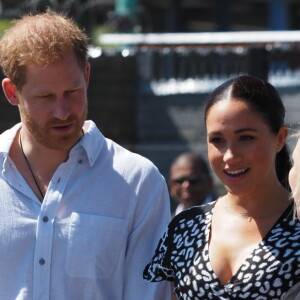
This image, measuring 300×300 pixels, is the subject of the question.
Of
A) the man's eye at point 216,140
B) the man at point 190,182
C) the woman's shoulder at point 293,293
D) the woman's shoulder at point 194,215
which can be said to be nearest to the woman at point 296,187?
the woman's shoulder at point 293,293

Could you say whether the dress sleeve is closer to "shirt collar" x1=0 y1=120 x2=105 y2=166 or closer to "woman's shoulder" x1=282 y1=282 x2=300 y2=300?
"shirt collar" x1=0 y1=120 x2=105 y2=166

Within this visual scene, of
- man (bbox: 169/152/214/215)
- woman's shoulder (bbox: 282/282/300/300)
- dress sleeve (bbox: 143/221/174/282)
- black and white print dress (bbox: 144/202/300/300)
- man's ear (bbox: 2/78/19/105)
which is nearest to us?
woman's shoulder (bbox: 282/282/300/300)

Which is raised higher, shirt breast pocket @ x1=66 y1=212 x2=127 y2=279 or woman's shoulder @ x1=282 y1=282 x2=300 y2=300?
shirt breast pocket @ x1=66 y1=212 x2=127 y2=279

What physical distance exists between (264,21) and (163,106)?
12.3 meters

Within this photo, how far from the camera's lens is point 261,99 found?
3627 mm

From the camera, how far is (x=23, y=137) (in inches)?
160

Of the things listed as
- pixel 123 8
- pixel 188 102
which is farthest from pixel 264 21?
pixel 188 102

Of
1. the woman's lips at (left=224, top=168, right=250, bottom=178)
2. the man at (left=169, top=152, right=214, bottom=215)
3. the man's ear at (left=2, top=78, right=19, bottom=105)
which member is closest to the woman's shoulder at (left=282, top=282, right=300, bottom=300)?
the woman's lips at (left=224, top=168, right=250, bottom=178)

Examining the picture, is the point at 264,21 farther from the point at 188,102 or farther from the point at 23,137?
the point at 23,137

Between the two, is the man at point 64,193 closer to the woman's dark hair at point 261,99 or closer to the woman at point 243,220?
the woman at point 243,220

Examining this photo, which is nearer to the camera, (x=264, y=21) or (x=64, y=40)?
(x=64, y=40)

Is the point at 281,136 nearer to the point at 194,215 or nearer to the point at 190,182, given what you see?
the point at 194,215

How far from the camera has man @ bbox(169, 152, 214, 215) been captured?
7.47 metres

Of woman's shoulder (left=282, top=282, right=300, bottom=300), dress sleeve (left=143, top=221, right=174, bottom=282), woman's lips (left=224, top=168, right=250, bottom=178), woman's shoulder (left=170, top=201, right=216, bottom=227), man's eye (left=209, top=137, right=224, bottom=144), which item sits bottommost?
woman's shoulder (left=282, top=282, right=300, bottom=300)
